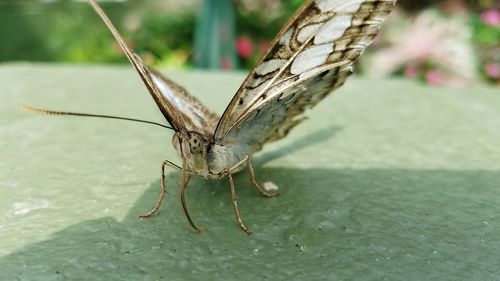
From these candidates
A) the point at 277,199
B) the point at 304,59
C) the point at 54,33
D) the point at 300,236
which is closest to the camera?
the point at 300,236

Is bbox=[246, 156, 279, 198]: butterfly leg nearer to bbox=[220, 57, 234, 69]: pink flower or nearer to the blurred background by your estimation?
the blurred background

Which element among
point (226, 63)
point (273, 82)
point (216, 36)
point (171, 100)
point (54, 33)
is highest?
point (273, 82)

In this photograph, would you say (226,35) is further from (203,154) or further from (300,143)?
(203,154)

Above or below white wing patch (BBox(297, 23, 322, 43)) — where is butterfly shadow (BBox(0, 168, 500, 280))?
below

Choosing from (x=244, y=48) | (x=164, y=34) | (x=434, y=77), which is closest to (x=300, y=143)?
(x=434, y=77)

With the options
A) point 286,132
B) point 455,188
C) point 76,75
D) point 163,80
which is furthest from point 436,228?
point 76,75

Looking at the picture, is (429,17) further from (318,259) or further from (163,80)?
(318,259)

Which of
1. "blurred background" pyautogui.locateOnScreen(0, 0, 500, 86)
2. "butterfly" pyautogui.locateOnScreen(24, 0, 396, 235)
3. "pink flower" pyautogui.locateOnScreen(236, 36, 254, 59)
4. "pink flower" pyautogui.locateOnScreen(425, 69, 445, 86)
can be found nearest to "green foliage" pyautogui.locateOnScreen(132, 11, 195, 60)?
"blurred background" pyautogui.locateOnScreen(0, 0, 500, 86)
